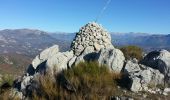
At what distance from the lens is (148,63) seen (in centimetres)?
2997

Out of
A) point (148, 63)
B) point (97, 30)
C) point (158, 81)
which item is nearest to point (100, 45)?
point (97, 30)

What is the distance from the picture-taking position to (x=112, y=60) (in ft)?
91.1

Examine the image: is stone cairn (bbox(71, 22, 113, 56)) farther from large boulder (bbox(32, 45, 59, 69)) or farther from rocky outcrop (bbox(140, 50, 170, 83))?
rocky outcrop (bbox(140, 50, 170, 83))

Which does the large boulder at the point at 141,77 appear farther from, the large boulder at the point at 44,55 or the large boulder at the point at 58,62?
the large boulder at the point at 44,55

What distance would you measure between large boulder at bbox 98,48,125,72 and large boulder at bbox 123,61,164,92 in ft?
2.13

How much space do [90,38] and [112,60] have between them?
5.11 metres

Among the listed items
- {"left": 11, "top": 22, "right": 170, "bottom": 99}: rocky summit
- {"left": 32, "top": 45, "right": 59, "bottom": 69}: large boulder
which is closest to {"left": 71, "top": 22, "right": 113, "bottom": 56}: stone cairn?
{"left": 11, "top": 22, "right": 170, "bottom": 99}: rocky summit

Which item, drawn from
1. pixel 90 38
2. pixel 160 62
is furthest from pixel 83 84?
pixel 90 38

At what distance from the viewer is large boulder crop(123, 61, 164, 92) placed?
81.3ft

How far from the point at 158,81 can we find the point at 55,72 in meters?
8.55

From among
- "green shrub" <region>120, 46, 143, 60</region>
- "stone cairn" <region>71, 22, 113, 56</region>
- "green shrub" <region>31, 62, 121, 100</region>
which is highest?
"stone cairn" <region>71, 22, 113, 56</region>

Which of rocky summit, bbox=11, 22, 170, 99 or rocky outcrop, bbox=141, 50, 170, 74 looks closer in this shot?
rocky summit, bbox=11, 22, 170, 99

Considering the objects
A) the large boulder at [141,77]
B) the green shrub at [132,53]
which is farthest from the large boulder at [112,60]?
the green shrub at [132,53]

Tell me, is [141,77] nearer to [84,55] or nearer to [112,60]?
[112,60]
